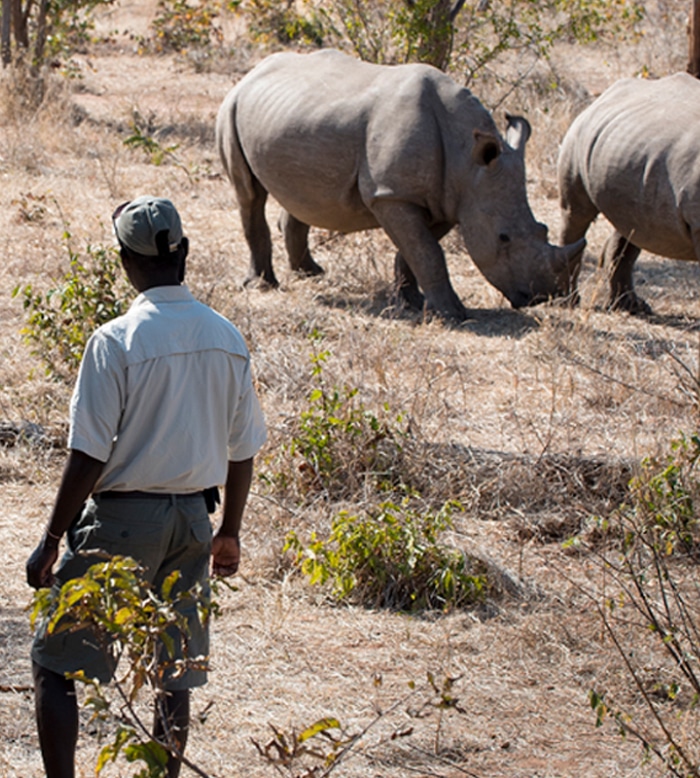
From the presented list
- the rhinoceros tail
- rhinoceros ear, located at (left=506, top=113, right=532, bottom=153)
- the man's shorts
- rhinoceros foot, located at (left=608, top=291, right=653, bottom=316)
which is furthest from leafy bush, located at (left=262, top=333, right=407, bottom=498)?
the rhinoceros tail

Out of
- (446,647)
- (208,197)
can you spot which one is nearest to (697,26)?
(208,197)

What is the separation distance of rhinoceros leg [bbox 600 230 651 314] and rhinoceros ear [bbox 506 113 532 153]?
1.07 m

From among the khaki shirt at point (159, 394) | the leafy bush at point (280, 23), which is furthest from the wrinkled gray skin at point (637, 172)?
the khaki shirt at point (159, 394)

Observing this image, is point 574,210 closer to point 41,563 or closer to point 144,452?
point 144,452

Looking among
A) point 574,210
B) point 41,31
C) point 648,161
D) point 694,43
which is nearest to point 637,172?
point 648,161

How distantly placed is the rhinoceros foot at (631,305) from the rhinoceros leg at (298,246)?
2.45 metres

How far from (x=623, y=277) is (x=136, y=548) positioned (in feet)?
23.8

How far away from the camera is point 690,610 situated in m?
4.88

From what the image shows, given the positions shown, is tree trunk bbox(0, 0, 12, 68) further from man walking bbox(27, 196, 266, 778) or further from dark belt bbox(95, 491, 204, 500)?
dark belt bbox(95, 491, 204, 500)

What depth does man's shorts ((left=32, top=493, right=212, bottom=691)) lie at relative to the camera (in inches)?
126

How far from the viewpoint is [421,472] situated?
5941 millimetres

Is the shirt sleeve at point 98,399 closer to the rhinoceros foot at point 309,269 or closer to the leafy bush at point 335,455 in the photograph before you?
the leafy bush at point 335,455

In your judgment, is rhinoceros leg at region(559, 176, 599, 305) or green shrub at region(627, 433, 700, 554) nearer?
green shrub at region(627, 433, 700, 554)

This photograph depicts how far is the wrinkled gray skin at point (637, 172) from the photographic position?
28.4ft
